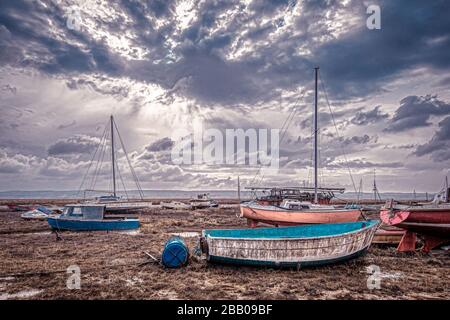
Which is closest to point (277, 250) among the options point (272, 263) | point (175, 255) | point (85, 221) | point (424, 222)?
point (272, 263)

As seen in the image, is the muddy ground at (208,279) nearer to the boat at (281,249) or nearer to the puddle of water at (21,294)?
the puddle of water at (21,294)

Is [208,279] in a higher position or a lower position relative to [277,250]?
lower

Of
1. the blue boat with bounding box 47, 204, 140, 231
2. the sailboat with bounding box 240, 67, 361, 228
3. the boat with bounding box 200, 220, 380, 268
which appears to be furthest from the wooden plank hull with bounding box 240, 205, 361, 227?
the blue boat with bounding box 47, 204, 140, 231

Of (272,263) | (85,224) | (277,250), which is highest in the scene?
(277,250)

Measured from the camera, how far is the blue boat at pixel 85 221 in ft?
70.1

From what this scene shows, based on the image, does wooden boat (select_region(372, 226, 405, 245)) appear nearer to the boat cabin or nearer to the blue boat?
the blue boat

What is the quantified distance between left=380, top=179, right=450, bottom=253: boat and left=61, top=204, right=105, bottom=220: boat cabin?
2008 centimetres

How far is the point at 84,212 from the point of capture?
22141 mm

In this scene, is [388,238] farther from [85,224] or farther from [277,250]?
[85,224]

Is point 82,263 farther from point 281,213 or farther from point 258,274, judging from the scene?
point 281,213

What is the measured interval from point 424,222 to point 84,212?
22415 millimetres
